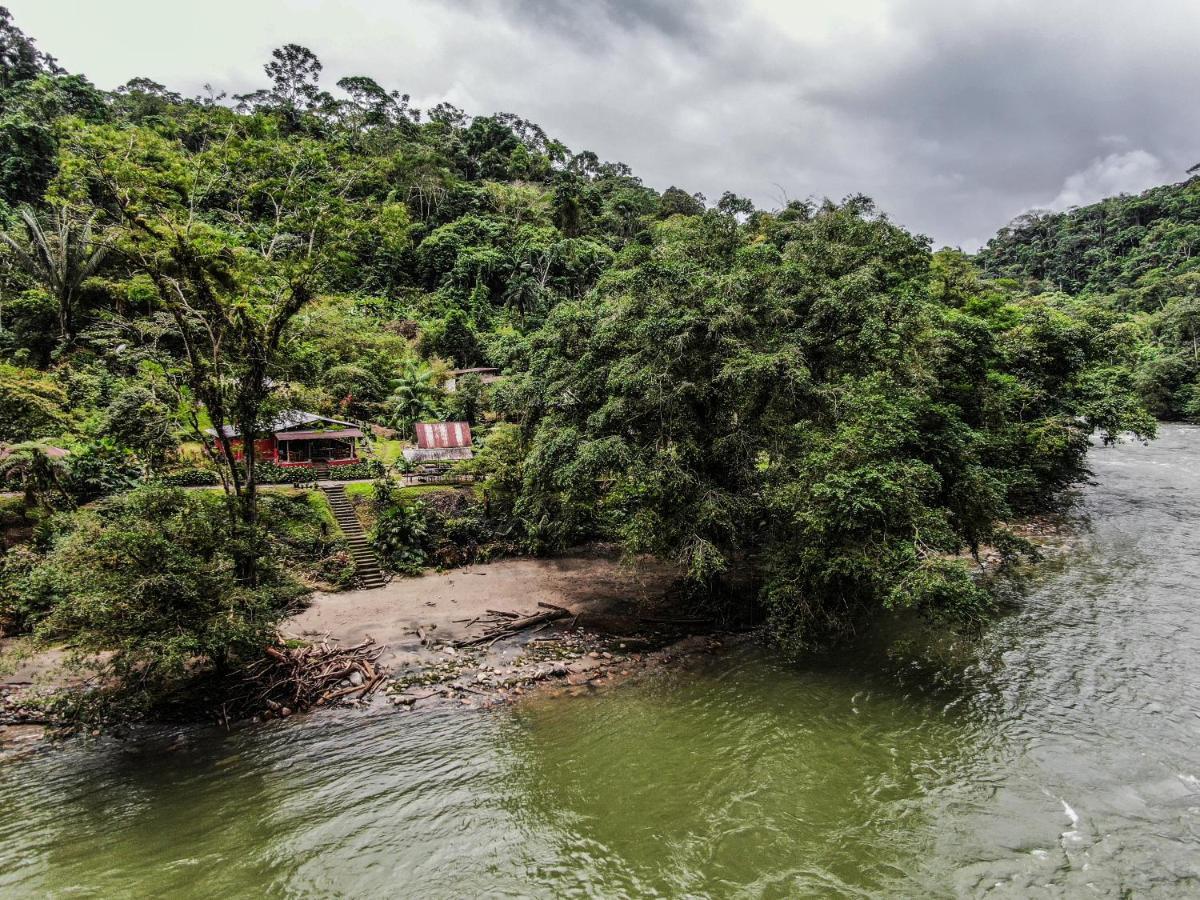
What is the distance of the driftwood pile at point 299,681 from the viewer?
11.3 meters

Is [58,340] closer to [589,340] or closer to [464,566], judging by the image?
[464,566]

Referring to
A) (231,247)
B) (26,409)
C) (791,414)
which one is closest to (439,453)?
(26,409)

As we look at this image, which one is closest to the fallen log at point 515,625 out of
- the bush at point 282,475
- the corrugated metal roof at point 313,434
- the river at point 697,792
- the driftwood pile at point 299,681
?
the driftwood pile at point 299,681

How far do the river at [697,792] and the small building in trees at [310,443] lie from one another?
17875 millimetres

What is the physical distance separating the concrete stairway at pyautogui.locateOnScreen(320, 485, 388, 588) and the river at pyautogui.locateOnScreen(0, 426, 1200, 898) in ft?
25.8

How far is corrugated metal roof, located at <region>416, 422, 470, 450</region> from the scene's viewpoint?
91.8ft

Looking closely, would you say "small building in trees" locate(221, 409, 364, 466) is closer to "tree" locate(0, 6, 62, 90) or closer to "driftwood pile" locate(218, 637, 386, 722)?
"driftwood pile" locate(218, 637, 386, 722)

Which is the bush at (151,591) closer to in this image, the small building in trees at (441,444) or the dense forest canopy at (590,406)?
the dense forest canopy at (590,406)

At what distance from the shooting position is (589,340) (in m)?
16.2

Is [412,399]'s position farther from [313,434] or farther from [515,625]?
[515,625]

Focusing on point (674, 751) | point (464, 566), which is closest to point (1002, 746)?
point (674, 751)

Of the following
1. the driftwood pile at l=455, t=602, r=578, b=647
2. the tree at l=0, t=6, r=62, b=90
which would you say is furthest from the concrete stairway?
the tree at l=0, t=6, r=62, b=90

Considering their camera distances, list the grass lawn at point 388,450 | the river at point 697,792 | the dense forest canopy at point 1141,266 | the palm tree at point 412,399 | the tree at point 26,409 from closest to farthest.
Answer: the river at point 697,792
the tree at point 26,409
the grass lawn at point 388,450
the palm tree at point 412,399
the dense forest canopy at point 1141,266

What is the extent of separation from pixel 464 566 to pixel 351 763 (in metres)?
10.8
